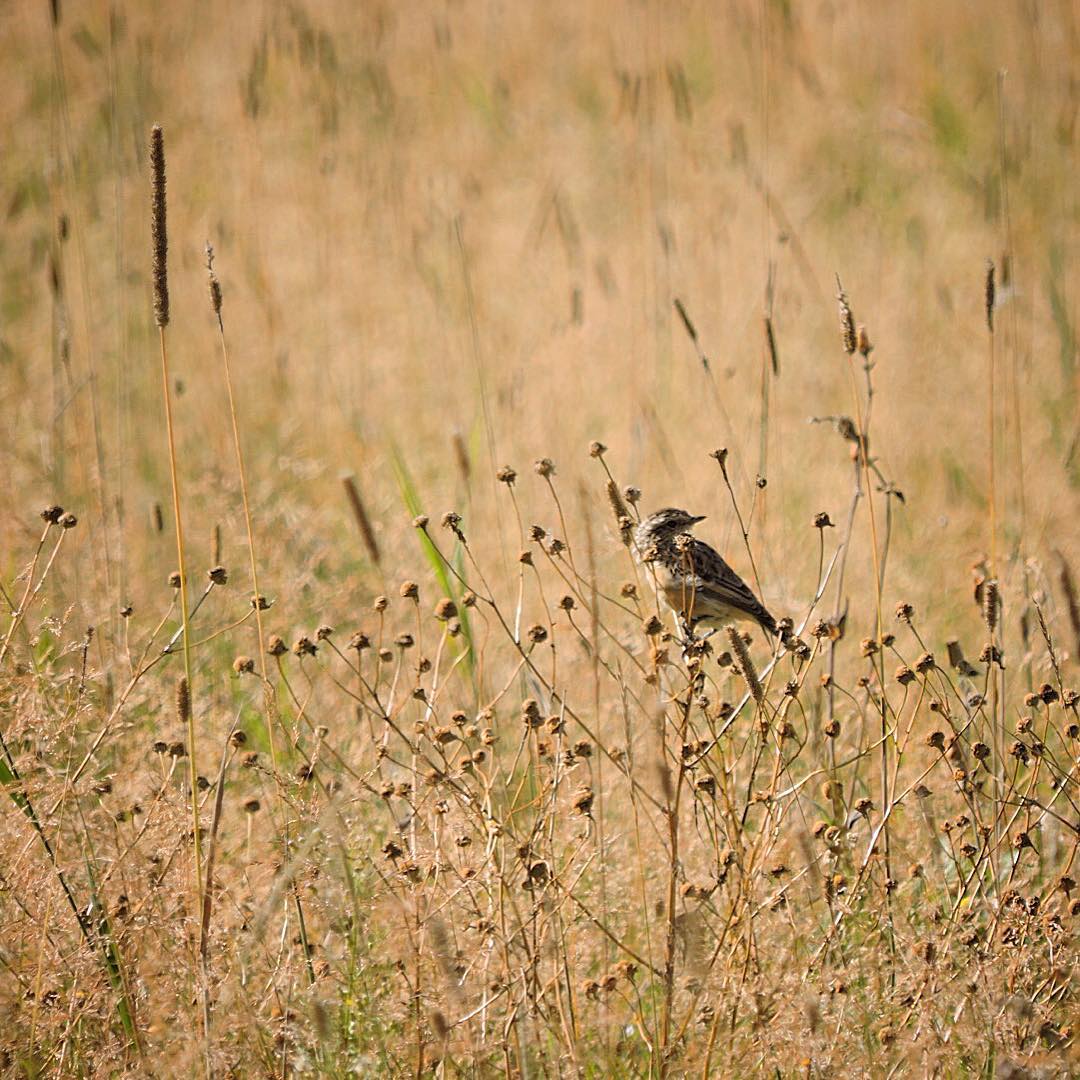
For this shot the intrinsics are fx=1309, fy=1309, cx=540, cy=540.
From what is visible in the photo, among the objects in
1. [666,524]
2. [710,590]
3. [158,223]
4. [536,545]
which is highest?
[158,223]

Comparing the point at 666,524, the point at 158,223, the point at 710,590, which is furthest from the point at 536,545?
the point at 158,223

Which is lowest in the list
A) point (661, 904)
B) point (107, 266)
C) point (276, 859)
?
point (661, 904)

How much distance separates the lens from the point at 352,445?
6.52 m

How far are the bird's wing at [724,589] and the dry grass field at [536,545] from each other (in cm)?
14

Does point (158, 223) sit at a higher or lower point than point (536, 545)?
higher

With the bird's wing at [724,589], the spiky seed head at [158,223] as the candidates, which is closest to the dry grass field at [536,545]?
the spiky seed head at [158,223]

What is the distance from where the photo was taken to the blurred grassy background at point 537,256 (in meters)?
5.86

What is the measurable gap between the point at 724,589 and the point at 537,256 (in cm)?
449

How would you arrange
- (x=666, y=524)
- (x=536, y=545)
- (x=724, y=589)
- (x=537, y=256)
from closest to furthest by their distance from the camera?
(x=724, y=589), (x=666, y=524), (x=536, y=545), (x=537, y=256)

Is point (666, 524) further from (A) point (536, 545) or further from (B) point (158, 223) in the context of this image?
(B) point (158, 223)

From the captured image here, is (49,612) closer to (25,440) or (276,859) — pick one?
(276,859)

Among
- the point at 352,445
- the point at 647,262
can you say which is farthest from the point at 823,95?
the point at 352,445

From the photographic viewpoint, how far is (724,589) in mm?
4234

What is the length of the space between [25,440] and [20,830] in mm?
3700
